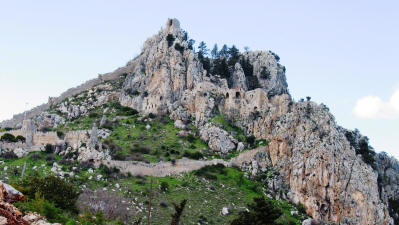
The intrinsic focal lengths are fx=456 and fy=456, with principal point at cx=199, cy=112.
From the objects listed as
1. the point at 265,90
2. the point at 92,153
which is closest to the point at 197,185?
the point at 92,153

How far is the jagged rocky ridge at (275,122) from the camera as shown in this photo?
193 feet

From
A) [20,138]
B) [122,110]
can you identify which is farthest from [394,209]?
[20,138]

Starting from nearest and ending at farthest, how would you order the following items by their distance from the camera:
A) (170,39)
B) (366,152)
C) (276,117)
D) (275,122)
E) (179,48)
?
(275,122), (366,152), (276,117), (179,48), (170,39)

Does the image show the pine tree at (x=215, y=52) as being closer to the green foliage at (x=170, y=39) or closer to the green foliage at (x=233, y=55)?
the green foliage at (x=233, y=55)

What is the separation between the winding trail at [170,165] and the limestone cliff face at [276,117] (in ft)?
12.4

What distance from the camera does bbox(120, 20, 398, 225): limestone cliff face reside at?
58.6 meters

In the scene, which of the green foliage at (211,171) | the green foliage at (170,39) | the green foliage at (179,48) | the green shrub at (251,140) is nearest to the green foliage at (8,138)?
the green foliage at (211,171)

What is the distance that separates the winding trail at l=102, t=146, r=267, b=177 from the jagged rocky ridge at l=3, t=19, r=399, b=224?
256 cm

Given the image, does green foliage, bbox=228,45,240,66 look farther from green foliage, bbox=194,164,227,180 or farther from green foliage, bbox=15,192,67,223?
green foliage, bbox=15,192,67,223

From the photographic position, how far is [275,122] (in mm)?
69250

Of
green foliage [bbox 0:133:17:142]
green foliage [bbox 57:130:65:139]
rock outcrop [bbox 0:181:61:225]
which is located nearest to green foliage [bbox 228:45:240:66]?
green foliage [bbox 57:130:65:139]

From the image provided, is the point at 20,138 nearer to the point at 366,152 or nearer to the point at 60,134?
the point at 60,134

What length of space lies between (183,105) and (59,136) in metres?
22.0

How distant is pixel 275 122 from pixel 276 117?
1097 mm
